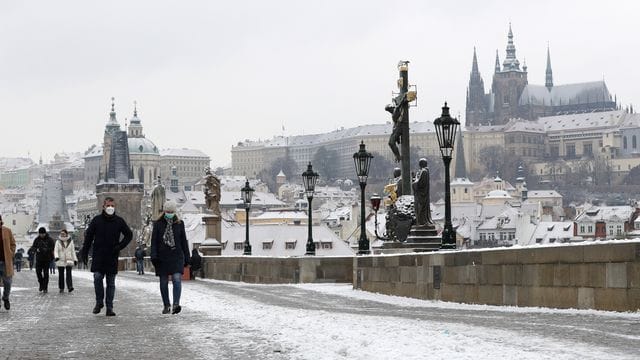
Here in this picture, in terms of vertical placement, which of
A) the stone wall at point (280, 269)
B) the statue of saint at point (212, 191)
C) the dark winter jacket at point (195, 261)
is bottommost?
the stone wall at point (280, 269)

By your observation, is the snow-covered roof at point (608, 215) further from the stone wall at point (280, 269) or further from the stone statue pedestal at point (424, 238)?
the stone statue pedestal at point (424, 238)

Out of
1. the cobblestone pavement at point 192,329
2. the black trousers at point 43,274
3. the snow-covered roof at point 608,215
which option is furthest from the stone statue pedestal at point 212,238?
the snow-covered roof at point 608,215

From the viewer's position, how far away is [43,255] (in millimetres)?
27672

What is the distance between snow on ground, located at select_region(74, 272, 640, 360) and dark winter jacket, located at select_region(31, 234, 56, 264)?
9.93m

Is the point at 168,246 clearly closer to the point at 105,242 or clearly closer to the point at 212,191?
the point at 105,242

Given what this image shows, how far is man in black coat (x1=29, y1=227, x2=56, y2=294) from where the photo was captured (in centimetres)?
2708

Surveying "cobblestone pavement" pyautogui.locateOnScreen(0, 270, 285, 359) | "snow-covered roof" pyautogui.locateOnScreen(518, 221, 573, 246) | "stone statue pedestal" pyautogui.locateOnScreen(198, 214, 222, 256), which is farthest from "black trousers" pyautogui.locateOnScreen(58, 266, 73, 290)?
"snow-covered roof" pyautogui.locateOnScreen(518, 221, 573, 246)

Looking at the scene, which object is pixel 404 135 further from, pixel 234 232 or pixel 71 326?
pixel 234 232

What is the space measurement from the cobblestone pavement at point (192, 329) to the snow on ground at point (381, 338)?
159mm

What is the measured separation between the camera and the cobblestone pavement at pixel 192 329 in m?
12.1

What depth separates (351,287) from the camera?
28922 mm

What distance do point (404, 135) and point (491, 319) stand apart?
1657 cm

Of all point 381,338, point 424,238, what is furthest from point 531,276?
point 424,238

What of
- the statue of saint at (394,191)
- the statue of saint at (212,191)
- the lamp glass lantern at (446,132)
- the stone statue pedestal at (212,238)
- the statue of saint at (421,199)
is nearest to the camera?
the lamp glass lantern at (446,132)
